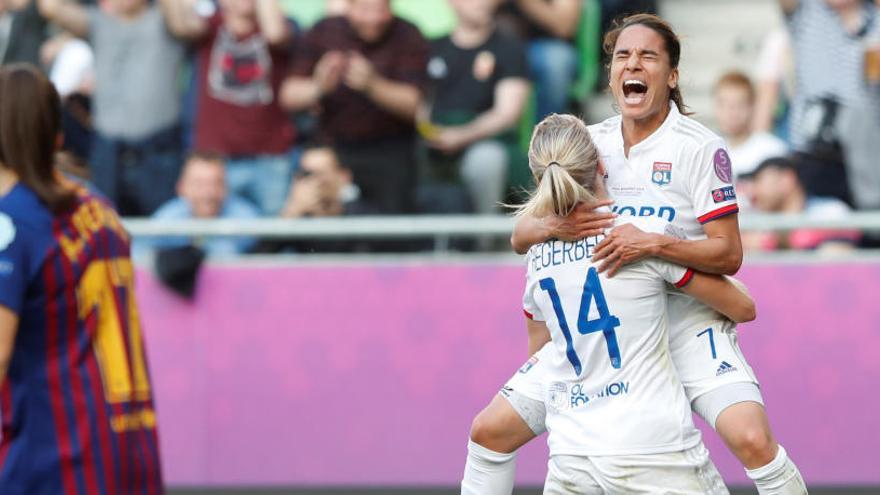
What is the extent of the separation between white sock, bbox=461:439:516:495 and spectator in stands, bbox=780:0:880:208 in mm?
4024

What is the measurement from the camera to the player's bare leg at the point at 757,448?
5.14 meters

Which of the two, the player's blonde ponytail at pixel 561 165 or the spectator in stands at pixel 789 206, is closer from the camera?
the player's blonde ponytail at pixel 561 165

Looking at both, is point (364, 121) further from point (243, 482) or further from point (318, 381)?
point (243, 482)

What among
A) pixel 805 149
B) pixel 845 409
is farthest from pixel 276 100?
pixel 845 409

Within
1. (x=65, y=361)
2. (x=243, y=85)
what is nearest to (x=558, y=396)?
(x=65, y=361)

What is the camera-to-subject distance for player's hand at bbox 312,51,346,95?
31.2ft

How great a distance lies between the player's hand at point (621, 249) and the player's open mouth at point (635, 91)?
1.49 feet

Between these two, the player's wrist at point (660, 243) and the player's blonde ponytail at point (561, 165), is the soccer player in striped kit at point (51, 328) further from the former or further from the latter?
the player's wrist at point (660, 243)

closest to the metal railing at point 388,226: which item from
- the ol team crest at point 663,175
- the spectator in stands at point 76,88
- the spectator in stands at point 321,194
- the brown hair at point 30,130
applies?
the spectator in stands at point 321,194

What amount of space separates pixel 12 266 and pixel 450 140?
16.4ft

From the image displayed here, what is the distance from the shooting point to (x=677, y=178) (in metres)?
5.12

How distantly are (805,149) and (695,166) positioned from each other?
14.8 feet

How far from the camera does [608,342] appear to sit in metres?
4.89

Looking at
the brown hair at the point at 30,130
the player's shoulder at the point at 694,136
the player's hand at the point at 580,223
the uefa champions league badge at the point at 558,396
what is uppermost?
Answer: the brown hair at the point at 30,130
